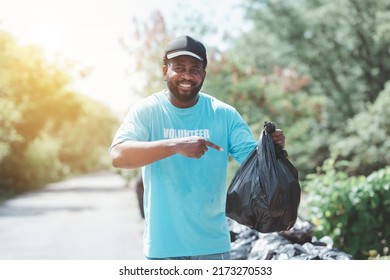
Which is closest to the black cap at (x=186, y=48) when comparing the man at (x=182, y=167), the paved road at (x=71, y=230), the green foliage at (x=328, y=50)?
the man at (x=182, y=167)

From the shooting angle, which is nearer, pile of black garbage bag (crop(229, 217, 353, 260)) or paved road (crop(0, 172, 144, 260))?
pile of black garbage bag (crop(229, 217, 353, 260))

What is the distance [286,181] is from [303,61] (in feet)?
68.2

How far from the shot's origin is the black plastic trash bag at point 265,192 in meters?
2.91

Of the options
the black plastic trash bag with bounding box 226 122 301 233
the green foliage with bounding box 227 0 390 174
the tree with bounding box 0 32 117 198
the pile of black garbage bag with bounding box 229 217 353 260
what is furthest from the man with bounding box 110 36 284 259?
the green foliage with bounding box 227 0 390 174

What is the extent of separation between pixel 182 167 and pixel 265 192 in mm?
423

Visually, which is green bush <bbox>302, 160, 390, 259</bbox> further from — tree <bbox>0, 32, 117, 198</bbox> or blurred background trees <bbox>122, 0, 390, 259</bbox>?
tree <bbox>0, 32, 117, 198</bbox>

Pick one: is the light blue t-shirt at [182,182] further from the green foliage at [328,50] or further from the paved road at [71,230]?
the green foliage at [328,50]

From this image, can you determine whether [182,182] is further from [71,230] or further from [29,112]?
[29,112]

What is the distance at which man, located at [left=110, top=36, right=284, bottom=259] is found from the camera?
2738 millimetres

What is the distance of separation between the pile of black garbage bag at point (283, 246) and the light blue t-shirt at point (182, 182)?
2.16 metres

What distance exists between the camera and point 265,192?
2.92m

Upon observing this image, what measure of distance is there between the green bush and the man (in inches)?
142
